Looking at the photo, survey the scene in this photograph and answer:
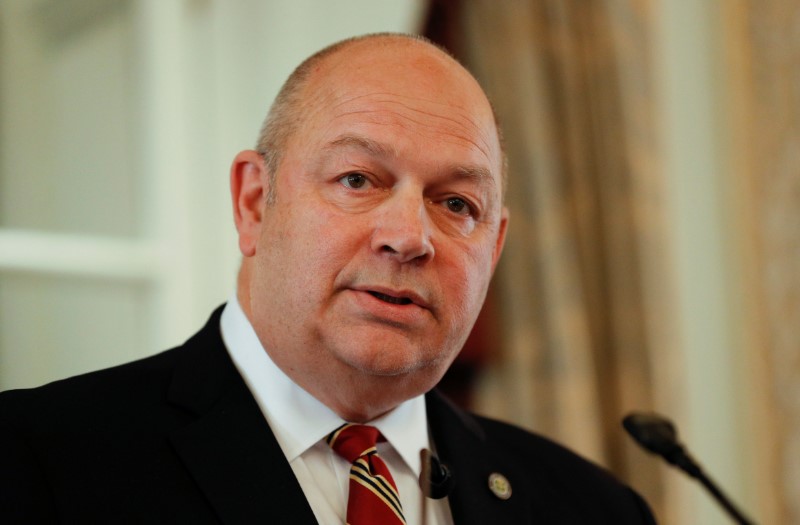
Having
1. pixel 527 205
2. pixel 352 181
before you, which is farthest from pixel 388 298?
pixel 527 205

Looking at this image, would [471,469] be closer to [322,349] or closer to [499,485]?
[499,485]

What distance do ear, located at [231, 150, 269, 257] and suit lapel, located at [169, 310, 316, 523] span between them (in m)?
0.23

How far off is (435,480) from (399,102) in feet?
2.26

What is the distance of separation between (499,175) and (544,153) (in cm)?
155

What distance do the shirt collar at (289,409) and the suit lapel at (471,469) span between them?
9cm

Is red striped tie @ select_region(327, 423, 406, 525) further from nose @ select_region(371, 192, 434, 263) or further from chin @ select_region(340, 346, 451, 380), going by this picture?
nose @ select_region(371, 192, 434, 263)

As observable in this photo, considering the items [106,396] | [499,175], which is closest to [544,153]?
[499,175]

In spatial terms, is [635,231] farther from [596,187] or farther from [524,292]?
[524,292]

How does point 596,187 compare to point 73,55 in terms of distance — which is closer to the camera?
point 73,55

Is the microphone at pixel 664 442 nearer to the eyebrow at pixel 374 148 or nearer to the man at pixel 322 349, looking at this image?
the man at pixel 322 349

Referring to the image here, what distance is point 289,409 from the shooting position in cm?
161

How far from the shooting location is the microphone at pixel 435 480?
5.54ft

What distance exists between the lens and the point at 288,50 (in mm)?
3314

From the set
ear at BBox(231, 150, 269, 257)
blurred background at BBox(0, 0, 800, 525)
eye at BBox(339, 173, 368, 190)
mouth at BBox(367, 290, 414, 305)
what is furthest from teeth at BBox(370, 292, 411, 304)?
blurred background at BBox(0, 0, 800, 525)
